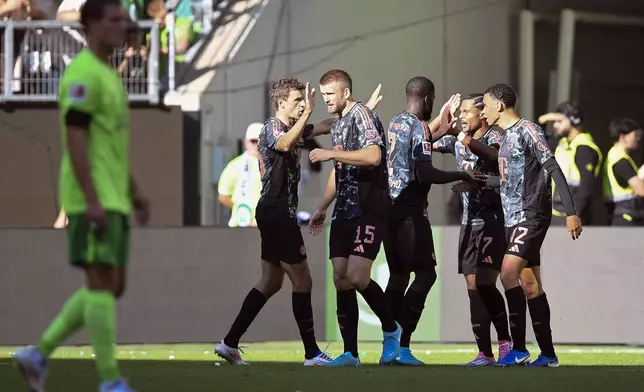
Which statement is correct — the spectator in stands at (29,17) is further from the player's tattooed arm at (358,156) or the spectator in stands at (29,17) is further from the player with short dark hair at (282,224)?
the player's tattooed arm at (358,156)

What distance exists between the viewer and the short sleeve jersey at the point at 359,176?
9.99m

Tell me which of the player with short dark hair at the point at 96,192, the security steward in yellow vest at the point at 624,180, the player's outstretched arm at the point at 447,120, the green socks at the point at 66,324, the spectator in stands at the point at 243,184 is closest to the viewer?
the player with short dark hair at the point at 96,192

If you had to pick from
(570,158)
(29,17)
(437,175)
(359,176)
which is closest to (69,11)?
(29,17)

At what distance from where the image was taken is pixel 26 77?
1485 centimetres

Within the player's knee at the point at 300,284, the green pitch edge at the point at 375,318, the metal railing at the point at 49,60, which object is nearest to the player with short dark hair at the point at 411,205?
the player's knee at the point at 300,284

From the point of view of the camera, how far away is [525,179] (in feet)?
32.7

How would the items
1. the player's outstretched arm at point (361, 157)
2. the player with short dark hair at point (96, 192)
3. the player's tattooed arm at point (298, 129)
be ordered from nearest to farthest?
the player with short dark hair at point (96, 192) → the player's outstretched arm at point (361, 157) → the player's tattooed arm at point (298, 129)

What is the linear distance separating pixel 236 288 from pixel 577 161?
3.86 metres

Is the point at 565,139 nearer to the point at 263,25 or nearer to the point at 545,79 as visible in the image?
the point at 545,79

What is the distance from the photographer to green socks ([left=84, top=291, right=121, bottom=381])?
6387 millimetres

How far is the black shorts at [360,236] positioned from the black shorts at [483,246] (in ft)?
2.92

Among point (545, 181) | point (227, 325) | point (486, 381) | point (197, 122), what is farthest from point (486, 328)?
point (197, 122)

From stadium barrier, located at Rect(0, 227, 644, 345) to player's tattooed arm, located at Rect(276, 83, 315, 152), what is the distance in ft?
13.9

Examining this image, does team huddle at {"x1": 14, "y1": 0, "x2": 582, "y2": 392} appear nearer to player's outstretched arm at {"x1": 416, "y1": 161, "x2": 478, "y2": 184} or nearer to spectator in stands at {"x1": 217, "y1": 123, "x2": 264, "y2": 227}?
player's outstretched arm at {"x1": 416, "y1": 161, "x2": 478, "y2": 184}
